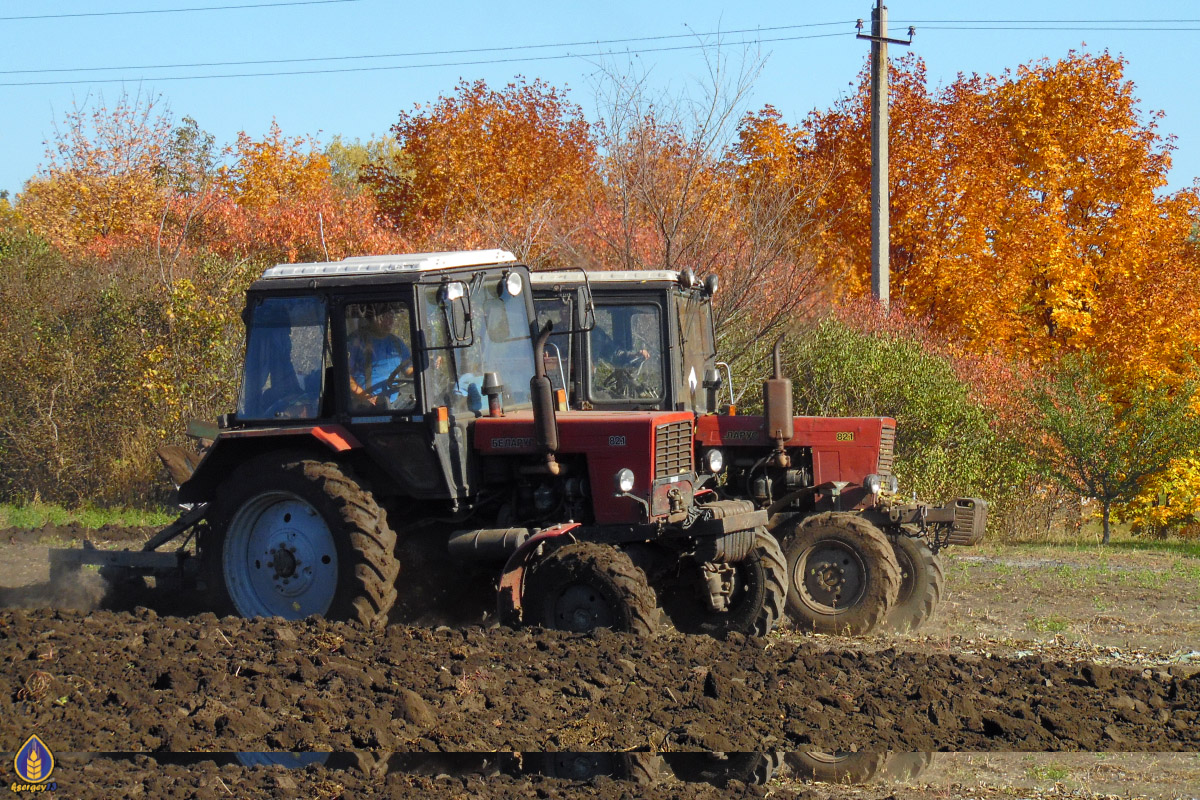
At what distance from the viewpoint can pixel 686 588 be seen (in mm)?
8969

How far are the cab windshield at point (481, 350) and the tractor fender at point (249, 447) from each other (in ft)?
2.22

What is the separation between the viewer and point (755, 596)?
878cm

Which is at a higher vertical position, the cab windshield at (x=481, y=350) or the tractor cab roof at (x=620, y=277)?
the tractor cab roof at (x=620, y=277)

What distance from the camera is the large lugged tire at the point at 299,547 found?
8031 mm

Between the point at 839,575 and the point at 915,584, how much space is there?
2.34 feet

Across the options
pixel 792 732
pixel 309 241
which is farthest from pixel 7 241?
pixel 792 732

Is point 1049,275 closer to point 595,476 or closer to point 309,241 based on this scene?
point 309,241

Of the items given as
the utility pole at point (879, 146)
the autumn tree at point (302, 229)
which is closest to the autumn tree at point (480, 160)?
the autumn tree at point (302, 229)

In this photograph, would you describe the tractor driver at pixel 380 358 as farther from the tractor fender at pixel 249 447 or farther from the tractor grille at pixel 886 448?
the tractor grille at pixel 886 448

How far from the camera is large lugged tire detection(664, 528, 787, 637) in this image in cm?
876

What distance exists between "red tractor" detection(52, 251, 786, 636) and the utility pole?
10983mm

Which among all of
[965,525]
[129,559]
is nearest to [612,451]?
[129,559]

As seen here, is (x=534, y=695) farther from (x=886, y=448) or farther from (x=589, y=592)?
(x=886, y=448)

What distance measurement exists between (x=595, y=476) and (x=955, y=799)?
359cm
